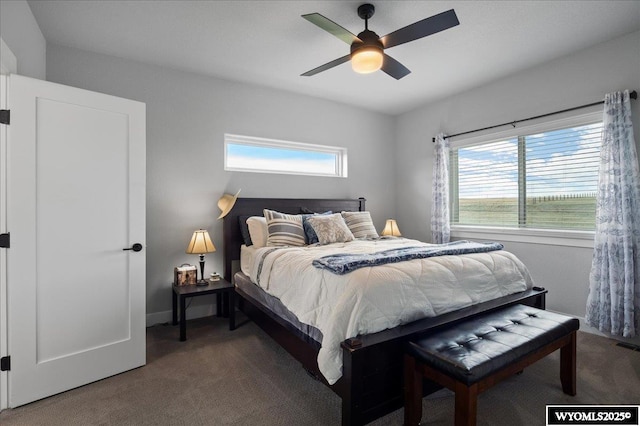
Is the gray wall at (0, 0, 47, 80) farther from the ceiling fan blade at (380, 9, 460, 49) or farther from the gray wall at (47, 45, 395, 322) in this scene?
the ceiling fan blade at (380, 9, 460, 49)

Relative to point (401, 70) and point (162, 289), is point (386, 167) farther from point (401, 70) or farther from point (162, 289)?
point (162, 289)

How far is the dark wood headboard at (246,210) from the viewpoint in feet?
11.7

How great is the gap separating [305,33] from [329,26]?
658 millimetres

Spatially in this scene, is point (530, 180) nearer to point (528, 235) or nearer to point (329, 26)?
point (528, 235)

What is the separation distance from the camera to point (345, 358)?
1676 mm

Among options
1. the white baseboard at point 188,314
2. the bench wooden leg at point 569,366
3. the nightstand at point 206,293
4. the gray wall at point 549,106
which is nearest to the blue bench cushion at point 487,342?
the bench wooden leg at point 569,366

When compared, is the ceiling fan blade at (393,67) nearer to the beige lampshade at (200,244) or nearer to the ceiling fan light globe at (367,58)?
the ceiling fan light globe at (367,58)

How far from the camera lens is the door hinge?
1.91 metres

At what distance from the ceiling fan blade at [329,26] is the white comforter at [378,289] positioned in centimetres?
161

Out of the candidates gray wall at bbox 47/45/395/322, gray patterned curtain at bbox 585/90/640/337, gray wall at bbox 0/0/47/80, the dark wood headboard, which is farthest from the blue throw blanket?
gray wall at bbox 0/0/47/80

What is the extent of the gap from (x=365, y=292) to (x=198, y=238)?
2088 millimetres

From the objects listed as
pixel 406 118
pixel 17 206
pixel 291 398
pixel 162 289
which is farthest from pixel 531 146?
pixel 17 206

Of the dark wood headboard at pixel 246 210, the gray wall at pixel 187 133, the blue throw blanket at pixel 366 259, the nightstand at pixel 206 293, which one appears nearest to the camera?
the blue throw blanket at pixel 366 259

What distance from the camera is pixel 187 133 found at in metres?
3.52
